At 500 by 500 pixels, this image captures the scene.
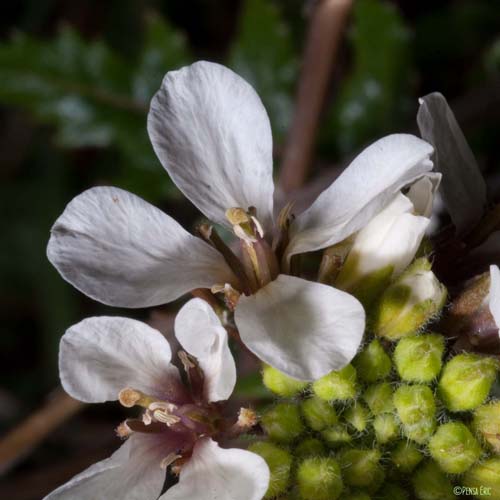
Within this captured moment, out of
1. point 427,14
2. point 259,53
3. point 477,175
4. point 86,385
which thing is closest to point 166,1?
point 259,53

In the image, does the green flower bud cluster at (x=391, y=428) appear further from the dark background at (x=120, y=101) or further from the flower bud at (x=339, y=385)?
the dark background at (x=120, y=101)

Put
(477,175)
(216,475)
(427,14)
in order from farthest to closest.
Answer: (427,14), (477,175), (216,475)

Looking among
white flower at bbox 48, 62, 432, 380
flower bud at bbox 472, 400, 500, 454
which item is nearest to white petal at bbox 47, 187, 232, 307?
white flower at bbox 48, 62, 432, 380

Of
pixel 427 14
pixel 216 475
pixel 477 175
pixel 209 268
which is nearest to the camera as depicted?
pixel 216 475

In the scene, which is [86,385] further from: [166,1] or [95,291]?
[166,1]

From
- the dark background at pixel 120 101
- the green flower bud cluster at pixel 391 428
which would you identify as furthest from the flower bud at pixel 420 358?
the dark background at pixel 120 101

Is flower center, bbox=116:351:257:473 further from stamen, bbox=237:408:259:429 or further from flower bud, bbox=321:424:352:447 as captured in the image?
flower bud, bbox=321:424:352:447

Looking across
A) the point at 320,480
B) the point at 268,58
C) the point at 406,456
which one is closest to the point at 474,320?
the point at 406,456

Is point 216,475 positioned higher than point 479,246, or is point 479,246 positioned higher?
point 479,246
